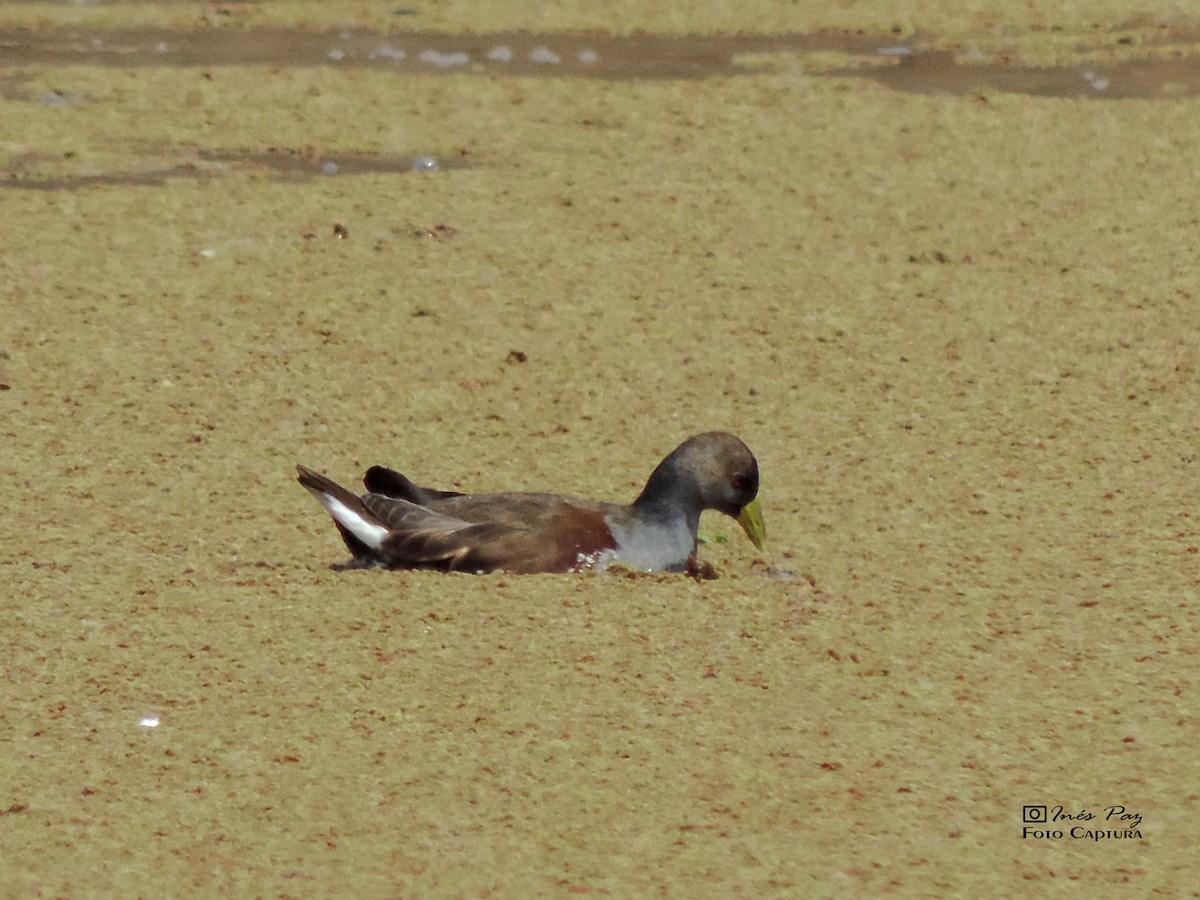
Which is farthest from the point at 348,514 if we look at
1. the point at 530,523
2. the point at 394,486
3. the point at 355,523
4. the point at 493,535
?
the point at 530,523

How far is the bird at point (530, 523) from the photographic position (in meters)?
5.93

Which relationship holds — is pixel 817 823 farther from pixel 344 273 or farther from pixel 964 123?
pixel 964 123

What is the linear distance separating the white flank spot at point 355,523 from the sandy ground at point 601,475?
Result: 16 centimetres

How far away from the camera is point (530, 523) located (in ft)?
19.5

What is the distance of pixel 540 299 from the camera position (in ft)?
29.1

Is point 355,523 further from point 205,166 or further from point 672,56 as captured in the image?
point 672,56

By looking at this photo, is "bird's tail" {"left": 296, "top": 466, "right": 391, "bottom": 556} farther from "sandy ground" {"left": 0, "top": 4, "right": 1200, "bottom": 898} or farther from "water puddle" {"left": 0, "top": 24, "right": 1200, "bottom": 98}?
"water puddle" {"left": 0, "top": 24, "right": 1200, "bottom": 98}

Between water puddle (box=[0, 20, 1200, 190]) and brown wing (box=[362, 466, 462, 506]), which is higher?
water puddle (box=[0, 20, 1200, 190])

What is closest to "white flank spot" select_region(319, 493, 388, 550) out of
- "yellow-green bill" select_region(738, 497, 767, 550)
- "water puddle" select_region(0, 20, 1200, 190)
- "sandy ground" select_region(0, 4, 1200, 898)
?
"sandy ground" select_region(0, 4, 1200, 898)

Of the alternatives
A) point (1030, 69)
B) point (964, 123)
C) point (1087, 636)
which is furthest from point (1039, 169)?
point (1087, 636)

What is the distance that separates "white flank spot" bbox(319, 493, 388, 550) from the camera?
5961 mm

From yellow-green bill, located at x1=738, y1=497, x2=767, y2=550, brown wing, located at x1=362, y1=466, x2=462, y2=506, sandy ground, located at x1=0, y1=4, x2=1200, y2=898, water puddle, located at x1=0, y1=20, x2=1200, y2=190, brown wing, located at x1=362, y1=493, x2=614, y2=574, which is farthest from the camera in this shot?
water puddle, located at x1=0, y1=20, x2=1200, y2=190

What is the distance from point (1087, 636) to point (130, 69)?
886 centimetres

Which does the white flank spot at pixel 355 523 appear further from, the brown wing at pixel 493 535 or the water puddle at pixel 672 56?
the water puddle at pixel 672 56
